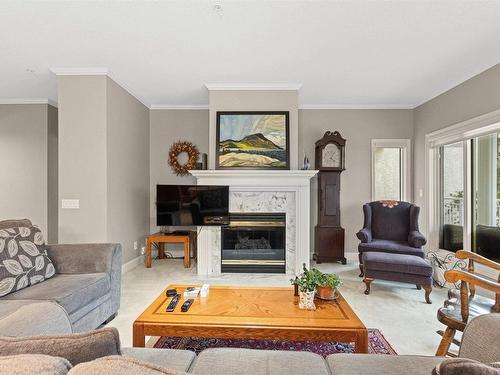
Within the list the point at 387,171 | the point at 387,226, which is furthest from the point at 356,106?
the point at 387,226

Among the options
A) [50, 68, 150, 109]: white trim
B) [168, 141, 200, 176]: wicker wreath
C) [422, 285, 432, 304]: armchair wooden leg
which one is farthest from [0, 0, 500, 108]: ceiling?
[422, 285, 432, 304]: armchair wooden leg

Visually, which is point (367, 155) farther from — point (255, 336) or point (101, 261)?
point (101, 261)

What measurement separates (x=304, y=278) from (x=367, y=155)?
134 inches

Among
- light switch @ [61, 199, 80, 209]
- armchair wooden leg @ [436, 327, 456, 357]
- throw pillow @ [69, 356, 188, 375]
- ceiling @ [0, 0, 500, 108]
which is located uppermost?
ceiling @ [0, 0, 500, 108]

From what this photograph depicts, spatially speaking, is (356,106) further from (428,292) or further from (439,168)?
(428,292)

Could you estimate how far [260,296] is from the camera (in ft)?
7.02

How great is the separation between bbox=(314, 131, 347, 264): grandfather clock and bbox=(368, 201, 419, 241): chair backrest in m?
0.54

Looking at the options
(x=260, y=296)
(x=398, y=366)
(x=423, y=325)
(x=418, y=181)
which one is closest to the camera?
(x=398, y=366)

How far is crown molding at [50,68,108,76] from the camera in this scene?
3297 millimetres

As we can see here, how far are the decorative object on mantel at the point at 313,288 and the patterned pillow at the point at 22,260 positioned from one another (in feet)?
6.80

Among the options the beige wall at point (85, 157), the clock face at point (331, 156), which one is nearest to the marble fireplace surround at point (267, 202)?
the clock face at point (331, 156)

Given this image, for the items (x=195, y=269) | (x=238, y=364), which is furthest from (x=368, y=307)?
(x=195, y=269)

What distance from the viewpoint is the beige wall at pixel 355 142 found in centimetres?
468

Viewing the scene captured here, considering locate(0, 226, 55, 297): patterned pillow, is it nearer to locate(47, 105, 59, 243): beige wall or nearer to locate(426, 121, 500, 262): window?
locate(47, 105, 59, 243): beige wall
